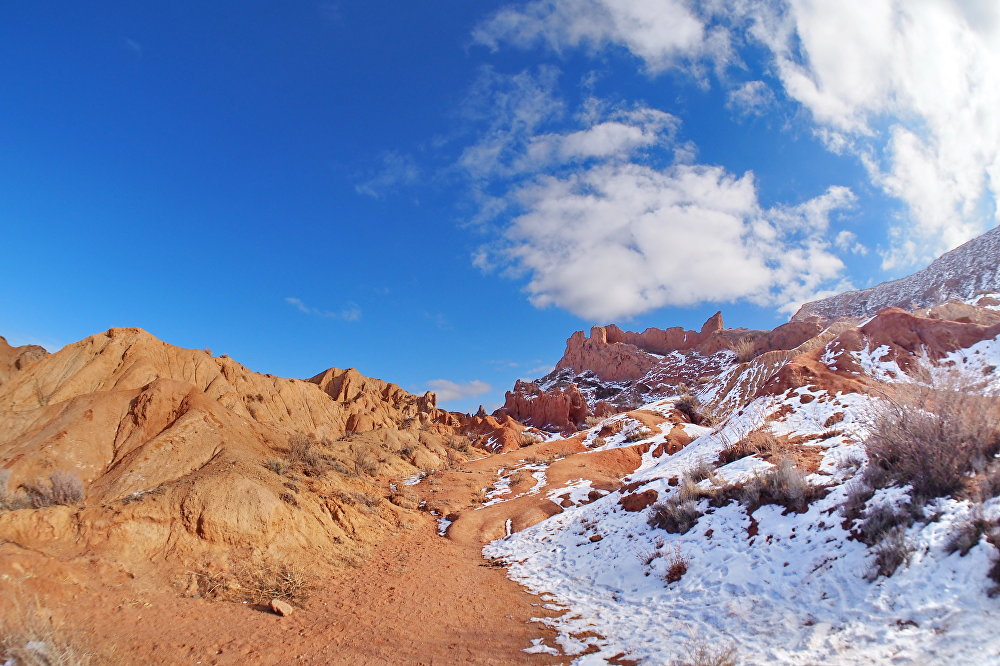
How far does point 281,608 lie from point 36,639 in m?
3.94

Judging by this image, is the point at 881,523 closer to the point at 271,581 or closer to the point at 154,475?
the point at 271,581

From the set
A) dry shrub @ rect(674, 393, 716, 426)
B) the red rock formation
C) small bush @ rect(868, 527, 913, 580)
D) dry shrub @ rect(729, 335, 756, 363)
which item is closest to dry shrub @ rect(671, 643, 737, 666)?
small bush @ rect(868, 527, 913, 580)

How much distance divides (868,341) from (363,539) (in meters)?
33.7

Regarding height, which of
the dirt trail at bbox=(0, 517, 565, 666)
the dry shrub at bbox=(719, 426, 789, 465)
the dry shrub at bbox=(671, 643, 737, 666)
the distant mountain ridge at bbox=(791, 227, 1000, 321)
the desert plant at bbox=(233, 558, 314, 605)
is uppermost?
the distant mountain ridge at bbox=(791, 227, 1000, 321)

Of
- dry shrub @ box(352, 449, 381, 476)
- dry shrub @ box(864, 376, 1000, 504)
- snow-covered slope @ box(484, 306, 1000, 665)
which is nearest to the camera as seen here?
snow-covered slope @ box(484, 306, 1000, 665)

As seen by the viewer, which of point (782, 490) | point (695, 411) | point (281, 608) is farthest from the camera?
point (695, 411)

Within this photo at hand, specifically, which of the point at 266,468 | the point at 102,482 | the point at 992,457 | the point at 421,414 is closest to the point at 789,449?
the point at 992,457

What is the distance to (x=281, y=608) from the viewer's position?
9.45 metres

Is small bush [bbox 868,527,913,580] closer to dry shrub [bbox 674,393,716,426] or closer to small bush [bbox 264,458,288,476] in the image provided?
small bush [bbox 264,458,288,476]

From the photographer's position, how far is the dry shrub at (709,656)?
631 centimetres

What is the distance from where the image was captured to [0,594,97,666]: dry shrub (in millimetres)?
5958

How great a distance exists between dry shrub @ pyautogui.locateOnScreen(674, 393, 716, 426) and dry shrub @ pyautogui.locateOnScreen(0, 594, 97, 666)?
36006mm

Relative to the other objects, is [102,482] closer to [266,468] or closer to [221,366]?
[266,468]

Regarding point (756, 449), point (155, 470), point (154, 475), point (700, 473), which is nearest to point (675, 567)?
point (700, 473)
